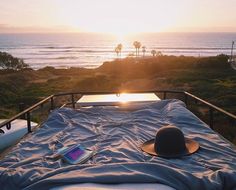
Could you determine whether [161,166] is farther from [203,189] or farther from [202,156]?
[202,156]

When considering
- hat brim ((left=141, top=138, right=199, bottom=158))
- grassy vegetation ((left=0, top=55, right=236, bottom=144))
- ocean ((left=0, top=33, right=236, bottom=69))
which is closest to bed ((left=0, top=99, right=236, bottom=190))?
hat brim ((left=141, top=138, right=199, bottom=158))

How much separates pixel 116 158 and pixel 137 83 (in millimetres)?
26054

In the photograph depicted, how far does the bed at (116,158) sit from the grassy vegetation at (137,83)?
20.0 ft

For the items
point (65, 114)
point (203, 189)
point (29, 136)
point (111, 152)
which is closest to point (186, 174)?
point (203, 189)

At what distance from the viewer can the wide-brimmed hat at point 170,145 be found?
2689mm

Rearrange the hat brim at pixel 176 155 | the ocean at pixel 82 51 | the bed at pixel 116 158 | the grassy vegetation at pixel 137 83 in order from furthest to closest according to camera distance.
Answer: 1. the ocean at pixel 82 51
2. the grassy vegetation at pixel 137 83
3. the hat brim at pixel 176 155
4. the bed at pixel 116 158

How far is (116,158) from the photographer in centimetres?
255

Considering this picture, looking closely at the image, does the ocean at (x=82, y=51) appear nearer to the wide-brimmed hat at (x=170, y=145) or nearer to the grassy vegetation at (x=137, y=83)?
the grassy vegetation at (x=137, y=83)

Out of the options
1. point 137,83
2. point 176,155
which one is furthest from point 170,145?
point 137,83

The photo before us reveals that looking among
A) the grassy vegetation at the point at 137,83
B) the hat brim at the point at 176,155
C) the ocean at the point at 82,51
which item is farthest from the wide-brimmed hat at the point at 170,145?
the ocean at the point at 82,51

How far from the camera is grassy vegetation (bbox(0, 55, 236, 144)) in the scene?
20.5m

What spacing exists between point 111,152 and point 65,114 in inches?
65.3

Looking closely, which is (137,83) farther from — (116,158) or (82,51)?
(82,51)

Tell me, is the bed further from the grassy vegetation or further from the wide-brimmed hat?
the grassy vegetation
